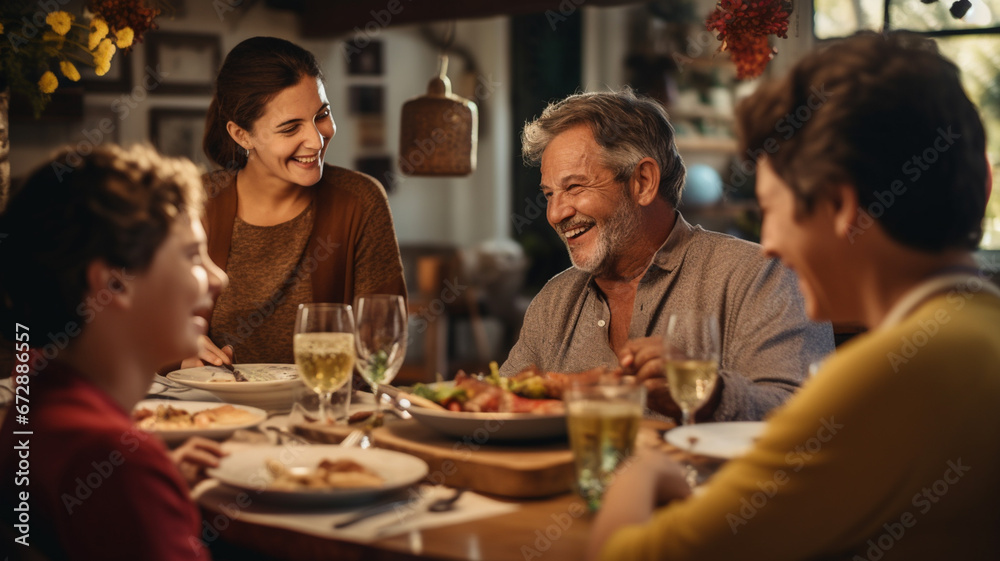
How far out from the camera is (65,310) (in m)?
1.19

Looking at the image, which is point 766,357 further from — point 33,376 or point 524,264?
point 524,264

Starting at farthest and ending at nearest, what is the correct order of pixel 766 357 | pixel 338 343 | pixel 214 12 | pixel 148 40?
pixel 214 12, pixel 148 40, pixel 766 357, pixel 338 343

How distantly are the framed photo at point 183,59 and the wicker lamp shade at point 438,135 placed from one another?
2.81 m

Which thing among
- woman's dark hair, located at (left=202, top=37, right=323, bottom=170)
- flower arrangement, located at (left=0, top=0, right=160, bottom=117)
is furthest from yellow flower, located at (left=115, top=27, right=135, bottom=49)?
woman's dark hair, located at (left=202, top=37, right=323, bottom=170)

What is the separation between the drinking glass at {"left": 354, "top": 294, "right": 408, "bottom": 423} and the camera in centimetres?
170

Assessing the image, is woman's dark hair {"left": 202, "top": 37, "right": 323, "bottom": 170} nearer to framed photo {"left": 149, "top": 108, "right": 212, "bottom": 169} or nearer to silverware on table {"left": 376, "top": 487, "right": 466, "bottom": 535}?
silverware on table {"left": 376, "top": 487, "right": 466, "bottom": 535}

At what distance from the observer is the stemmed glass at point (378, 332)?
170cm

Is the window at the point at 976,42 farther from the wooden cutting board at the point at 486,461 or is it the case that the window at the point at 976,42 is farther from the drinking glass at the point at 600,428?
the drinking glass at the point at 600,428

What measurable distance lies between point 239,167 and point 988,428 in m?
2.48

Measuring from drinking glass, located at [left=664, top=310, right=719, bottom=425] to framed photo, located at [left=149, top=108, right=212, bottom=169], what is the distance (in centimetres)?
480

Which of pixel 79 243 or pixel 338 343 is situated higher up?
pixel 79 243

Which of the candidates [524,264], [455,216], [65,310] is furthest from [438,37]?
[65,310]

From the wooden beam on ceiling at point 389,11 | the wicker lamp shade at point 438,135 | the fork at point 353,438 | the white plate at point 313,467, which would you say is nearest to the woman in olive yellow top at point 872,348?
the white plate at point 313,467

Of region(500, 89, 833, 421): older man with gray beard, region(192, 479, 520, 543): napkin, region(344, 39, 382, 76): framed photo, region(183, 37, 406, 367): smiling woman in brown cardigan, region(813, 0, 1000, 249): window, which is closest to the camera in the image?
region(192, 479, 520, 543): napkin
